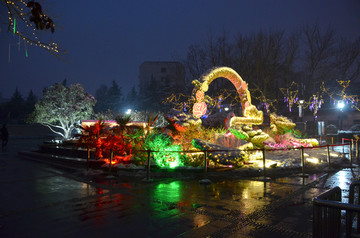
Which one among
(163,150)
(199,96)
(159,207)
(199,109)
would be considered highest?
(199,96)

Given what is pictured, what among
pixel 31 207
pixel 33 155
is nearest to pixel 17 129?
pixel 33 155

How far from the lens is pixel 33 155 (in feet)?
51.2

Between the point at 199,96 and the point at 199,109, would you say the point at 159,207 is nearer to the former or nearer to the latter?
the point at 199,109

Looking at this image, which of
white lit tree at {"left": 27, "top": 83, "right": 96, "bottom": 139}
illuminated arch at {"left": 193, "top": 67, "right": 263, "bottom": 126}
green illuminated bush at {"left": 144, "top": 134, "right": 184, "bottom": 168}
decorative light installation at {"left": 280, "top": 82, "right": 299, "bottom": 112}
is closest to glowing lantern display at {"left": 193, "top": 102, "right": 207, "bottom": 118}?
illuminated arch at {"left": 193, "top": 67, "right": 263, "bottom": 126}

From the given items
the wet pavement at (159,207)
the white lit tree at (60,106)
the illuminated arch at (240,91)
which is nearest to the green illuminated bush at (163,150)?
the wet pavement at (159,207)

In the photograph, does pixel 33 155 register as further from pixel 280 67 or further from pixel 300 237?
pixel 280 67

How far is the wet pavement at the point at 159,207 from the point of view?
415 centimetres

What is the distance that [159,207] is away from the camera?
17.6 feet

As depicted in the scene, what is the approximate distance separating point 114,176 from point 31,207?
3.80 metres

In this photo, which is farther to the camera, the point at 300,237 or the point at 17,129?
the point at 17,129

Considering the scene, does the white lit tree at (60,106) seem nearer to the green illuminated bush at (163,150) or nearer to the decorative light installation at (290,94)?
the green illuminated bush at (163,150)

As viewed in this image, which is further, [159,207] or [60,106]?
[60,106]

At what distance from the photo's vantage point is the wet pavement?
415 cm

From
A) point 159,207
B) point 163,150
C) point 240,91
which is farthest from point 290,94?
point 159,207
